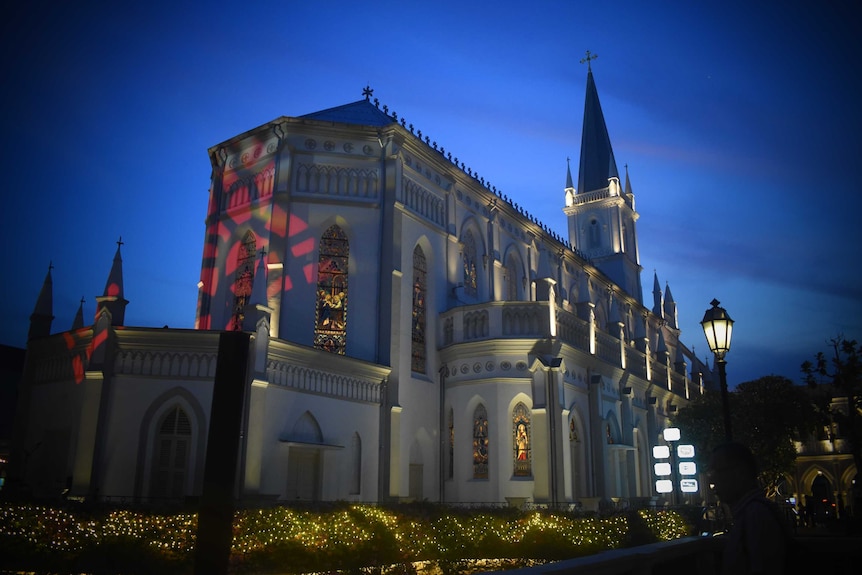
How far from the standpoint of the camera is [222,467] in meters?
7.78

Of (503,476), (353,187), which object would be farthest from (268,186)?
(503,476)

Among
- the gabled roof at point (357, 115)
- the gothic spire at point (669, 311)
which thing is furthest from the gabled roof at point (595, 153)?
the gabled roof at point (357, 115)

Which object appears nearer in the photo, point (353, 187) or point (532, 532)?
point (532, 532)

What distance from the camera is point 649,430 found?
147 ft

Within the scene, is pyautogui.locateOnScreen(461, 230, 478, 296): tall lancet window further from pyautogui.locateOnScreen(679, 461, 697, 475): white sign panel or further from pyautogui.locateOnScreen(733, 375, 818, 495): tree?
pyautogui.locateOnScreen(733, 375, 818, 495): tree

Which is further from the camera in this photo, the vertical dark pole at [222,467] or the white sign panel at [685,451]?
the white sign panel at [685,451]

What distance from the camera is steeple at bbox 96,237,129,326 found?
2244 centimetres

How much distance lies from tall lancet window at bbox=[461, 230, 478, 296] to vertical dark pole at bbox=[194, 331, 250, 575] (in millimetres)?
26449

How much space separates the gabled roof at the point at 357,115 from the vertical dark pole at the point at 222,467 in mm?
23581

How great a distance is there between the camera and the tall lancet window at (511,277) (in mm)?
38562

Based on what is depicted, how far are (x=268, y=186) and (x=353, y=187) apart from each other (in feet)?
12.0

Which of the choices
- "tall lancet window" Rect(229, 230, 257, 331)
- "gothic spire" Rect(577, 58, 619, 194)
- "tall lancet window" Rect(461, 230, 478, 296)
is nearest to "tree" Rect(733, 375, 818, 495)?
"tall lancet window" Rect(461, 230, 478, 296)

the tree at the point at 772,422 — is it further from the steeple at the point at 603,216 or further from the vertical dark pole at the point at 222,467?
the vertical dark pole at the point at 222,467

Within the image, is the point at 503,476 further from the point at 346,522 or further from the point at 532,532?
the point at 346,522
